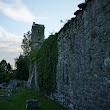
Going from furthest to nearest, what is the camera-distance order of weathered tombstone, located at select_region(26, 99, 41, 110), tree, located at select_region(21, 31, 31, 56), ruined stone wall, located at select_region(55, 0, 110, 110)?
tree, located at select_region(21, 31, 31, 56) → weathered tombstone, located at select_region(26, 99, 41, 110) → ruined stone wall, located at select_region(55, 0, 110, 110)

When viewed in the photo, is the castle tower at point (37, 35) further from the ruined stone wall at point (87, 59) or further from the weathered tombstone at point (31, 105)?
the weathered tombstone at point (31, 105)

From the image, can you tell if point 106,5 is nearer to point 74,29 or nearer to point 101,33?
point 101,33

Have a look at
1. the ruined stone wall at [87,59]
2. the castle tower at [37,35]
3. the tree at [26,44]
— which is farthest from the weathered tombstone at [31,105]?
the tree at [26,44]

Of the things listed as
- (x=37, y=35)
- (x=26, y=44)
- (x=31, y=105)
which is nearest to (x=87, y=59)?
(x=31, y=105)

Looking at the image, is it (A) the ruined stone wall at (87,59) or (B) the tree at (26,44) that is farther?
(B) the tree at (26,44)

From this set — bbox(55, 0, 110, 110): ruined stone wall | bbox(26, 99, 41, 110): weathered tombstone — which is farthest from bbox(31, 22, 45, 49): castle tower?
bbox(26, 99, 41, 110): weathered tombstone

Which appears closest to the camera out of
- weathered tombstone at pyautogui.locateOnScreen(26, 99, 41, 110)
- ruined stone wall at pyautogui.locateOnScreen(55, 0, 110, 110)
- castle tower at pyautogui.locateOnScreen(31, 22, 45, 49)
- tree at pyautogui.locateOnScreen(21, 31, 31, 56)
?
ruined stone wall at pyautogui.locateOnScreen(55, 0, 110, 110)

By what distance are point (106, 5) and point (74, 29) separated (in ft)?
12.1

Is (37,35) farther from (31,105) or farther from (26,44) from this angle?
(31,105)

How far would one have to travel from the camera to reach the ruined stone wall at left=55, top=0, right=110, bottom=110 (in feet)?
23.4

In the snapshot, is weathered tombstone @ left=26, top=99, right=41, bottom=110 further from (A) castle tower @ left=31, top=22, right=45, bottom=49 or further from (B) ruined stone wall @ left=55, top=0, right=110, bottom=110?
(A) castle tower @ left=31, top=22, right=45, bottom=49

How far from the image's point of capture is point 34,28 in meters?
41.8

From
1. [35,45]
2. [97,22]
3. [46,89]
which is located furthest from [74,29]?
[35,45]

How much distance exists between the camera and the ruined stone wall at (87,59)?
23.4 feet
